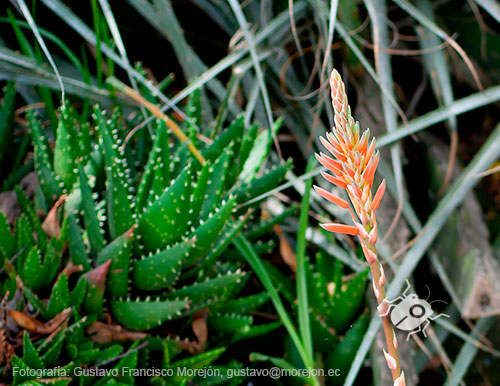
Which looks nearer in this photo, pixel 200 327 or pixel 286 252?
pixel 200 327

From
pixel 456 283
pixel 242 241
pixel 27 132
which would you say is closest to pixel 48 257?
pixel 242 241

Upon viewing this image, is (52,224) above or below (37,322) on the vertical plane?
above

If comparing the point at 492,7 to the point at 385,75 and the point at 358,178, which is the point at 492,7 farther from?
the point at 358,178

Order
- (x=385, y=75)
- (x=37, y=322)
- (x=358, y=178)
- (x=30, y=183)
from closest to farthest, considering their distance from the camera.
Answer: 1. (x=358, y=178)
2. (x=37, y=322)
3. (x=30, y=183)
4. (x=385, y=75)

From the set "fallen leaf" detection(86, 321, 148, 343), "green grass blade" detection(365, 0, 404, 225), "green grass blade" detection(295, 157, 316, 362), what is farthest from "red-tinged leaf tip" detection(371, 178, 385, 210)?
"green grass blade" detection(365, 0, 404, 225)

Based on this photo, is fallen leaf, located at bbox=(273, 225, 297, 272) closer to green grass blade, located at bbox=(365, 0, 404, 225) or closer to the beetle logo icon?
green grass blade, located at bbox=(365, 0, 404, 225)

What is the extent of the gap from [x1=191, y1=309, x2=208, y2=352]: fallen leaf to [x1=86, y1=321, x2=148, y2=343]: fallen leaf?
0.22 feet

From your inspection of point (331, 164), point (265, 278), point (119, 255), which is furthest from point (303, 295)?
point (331, 164)

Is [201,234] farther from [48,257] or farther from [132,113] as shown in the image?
[132,113]

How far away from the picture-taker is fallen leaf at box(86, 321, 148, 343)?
63 centimetres

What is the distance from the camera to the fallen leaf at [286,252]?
2.90ft

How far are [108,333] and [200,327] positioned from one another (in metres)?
0.11

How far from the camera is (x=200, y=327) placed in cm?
68

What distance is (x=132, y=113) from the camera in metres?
0.99
